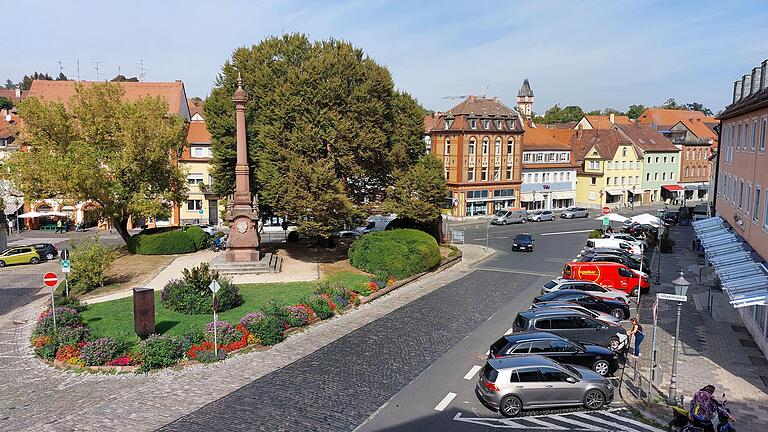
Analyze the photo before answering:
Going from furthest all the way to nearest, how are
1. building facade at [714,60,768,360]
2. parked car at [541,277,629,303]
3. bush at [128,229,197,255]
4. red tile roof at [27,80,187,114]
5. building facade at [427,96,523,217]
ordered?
1. building facade at [427,96,523,217]
2. red tile roof at [27,80,187,114]
3. bush at [128,229,197,255]
4. parked car at [541,277,629,303]
5. building facade at [714,60,768,360]

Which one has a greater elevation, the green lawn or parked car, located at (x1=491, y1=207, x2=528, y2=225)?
parked car, located at (x1=491, y1=207, x2=528, y2=225)

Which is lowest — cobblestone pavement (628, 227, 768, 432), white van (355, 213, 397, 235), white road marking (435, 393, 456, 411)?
white road marking (435, 393, 456, 411)

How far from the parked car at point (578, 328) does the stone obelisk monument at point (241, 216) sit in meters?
17.6

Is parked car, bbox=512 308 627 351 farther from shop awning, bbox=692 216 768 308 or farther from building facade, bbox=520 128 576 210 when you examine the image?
building facade, bbox=520 128 576 210

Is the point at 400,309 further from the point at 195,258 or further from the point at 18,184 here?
the point at 18,184

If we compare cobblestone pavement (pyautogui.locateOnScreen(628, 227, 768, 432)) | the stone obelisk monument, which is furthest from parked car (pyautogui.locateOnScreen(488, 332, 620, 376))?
the stone obelisk monument

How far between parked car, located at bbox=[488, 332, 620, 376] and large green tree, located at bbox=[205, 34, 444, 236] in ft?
54.9

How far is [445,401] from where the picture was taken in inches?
628

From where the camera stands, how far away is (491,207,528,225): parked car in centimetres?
6125

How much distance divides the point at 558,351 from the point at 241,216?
66.8 feet

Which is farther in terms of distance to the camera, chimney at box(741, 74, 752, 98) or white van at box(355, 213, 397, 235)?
white van at box(355, 213, 397, 235)

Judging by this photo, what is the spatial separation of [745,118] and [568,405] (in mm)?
19710

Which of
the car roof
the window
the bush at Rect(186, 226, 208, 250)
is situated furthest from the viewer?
the window

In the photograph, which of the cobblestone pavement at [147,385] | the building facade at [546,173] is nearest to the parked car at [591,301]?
the cobblestone pavement at [147,385]
